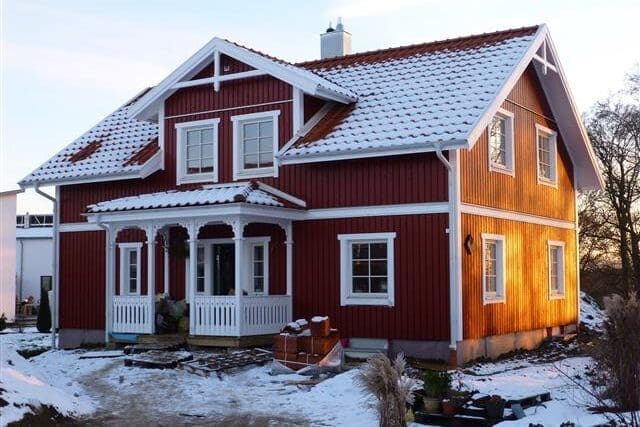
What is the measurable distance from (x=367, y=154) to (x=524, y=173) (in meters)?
5.23

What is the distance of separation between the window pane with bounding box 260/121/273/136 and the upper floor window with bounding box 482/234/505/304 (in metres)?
5.30

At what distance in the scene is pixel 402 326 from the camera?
16656mm

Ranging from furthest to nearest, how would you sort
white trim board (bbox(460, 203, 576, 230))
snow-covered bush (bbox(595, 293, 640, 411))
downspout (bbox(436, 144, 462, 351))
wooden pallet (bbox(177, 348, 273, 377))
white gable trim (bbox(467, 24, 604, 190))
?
white gable trim (bbox(467, 24, 604, 190)) < white trim board (bbox(460, 203, 576, 230)) < downspout (bbox(436, 144, 462, 351)) < wooden pallet (bbox(177, 348, 273, 377)) < snow-covered bush (bbox(595, 293, 640, 411))

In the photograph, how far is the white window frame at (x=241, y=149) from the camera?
18.8 meters

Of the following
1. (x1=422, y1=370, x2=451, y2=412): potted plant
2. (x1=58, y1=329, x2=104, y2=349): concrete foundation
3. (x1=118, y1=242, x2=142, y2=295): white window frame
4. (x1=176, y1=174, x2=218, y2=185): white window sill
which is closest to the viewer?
(x1=422, y1=370, x2=451, y2=412): potted plant

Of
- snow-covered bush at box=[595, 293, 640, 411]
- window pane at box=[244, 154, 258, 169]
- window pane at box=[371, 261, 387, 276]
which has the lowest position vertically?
snow-covered bush at box=[595, 293, 640, 411]

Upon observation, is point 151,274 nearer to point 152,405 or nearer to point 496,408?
point 152,405

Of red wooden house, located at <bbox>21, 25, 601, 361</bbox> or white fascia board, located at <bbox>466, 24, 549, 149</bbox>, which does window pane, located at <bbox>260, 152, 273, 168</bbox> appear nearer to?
red wooden house, located at <bbox>21, 25, 601, 361</bbox>

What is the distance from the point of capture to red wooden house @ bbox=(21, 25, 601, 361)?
16.6 meters

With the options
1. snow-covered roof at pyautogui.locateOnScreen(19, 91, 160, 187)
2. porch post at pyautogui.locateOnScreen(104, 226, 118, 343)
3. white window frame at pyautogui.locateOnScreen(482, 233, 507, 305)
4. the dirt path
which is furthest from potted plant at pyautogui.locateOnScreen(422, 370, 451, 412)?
snow-covered roof at pyautogui.locateOnScreen(19, 91, 160, 187)

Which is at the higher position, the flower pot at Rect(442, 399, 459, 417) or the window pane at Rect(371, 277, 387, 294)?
the window pane at Rect(371, 277, 387, 294)

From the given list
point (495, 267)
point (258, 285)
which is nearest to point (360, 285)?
point (258, 285)

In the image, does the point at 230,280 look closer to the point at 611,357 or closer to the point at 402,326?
the point at 402,326

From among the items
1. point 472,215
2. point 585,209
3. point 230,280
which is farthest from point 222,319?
point 585,209
